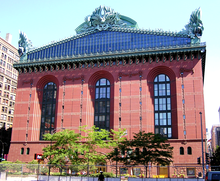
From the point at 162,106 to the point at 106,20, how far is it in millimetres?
27959

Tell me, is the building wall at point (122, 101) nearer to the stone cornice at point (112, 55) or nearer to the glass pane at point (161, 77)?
the glass pane at point (161, 77)

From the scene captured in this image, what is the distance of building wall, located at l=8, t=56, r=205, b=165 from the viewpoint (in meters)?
60.2

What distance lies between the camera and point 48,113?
237 ft

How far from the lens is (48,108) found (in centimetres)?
7275

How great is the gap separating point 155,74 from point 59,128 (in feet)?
89.5

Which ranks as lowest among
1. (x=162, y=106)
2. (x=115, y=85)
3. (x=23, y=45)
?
(x=162, y=106)

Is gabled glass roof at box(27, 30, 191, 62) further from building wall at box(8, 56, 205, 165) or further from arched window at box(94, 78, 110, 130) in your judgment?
arched window at box(94, 78, 110, 130)

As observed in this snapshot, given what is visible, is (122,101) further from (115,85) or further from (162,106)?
(162,106)

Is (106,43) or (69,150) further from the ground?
(106,43)

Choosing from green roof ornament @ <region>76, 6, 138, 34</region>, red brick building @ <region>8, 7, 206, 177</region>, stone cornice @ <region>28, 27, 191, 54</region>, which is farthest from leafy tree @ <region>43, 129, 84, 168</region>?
green roof ornament @ <region>76, 6, 138, 34</region>

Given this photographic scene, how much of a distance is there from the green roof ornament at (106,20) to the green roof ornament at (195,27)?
15.0 m

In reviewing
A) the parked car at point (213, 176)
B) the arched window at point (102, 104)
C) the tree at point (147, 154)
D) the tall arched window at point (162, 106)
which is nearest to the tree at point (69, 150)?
the tree at point (147, 154)

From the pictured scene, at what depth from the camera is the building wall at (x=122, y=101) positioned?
60.2 metres

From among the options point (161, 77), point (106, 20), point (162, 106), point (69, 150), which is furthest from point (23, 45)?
point (162, 106)
